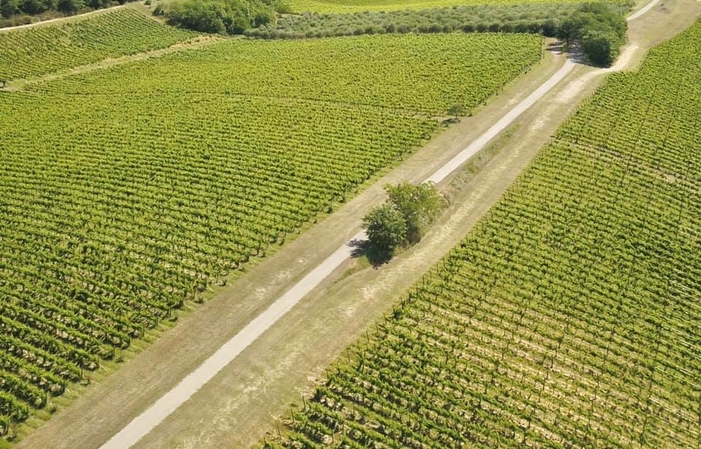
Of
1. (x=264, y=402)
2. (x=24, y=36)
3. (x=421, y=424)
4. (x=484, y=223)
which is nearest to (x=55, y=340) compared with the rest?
(x=264, y=402)

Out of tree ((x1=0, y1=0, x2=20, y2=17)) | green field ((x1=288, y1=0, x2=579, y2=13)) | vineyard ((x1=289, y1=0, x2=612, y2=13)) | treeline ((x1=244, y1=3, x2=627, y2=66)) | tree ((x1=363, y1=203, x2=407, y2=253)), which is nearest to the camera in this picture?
tree ((x1=363, y1=203, x2=407, y2=253))

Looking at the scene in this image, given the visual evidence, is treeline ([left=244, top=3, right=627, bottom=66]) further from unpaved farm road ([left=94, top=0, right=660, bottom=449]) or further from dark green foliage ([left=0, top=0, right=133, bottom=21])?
unpaved farm road ([left=94, top=0, right=660, bottom=449])

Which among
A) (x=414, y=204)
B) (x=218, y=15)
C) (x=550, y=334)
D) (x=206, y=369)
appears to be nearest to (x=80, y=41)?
(x=218, y=15)

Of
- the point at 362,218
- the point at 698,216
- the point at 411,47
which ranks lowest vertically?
the point at 698,216

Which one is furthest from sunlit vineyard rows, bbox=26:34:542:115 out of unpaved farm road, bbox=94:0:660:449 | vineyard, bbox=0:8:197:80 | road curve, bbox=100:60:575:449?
road curve, bbox=100:60:575:449

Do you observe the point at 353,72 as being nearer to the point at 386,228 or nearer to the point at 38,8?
the point at 386,228

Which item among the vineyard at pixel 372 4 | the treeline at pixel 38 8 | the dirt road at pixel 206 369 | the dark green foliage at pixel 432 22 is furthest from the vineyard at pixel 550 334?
the treeline at pixel 38 8

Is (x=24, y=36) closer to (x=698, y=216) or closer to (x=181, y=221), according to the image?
(x=181, y=221)
